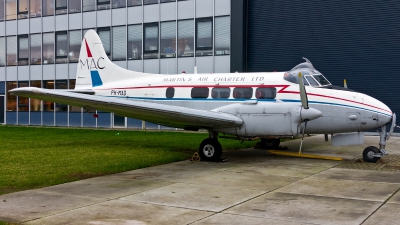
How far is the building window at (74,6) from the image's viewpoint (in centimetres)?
3372

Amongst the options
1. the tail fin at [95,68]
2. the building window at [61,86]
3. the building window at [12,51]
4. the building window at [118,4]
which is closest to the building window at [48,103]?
the building window at [61,86]

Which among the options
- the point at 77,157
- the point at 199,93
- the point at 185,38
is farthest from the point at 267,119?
the point at 185,38

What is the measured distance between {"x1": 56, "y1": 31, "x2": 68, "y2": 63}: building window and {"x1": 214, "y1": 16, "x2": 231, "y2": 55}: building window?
1252 centimetres

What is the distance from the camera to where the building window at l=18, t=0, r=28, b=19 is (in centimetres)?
3588

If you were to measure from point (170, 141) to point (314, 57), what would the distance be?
36.5 feet

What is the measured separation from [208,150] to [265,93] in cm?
262

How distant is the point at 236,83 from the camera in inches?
590

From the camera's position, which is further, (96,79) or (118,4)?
(118,4)

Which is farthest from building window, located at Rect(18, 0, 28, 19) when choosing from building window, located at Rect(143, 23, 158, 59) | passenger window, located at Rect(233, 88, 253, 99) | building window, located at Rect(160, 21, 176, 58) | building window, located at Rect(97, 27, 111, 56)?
passenger window, located at Rect(233, 88, 253, 99)

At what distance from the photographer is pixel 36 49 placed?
3534cm

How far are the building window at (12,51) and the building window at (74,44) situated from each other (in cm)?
576

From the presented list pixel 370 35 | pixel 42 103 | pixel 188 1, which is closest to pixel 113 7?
pixel 188 1

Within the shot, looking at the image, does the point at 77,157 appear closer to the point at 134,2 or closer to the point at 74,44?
the point at 134,2

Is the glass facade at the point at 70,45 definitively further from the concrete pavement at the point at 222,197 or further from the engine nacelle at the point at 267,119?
the concrete pavement at the point at 222,197
